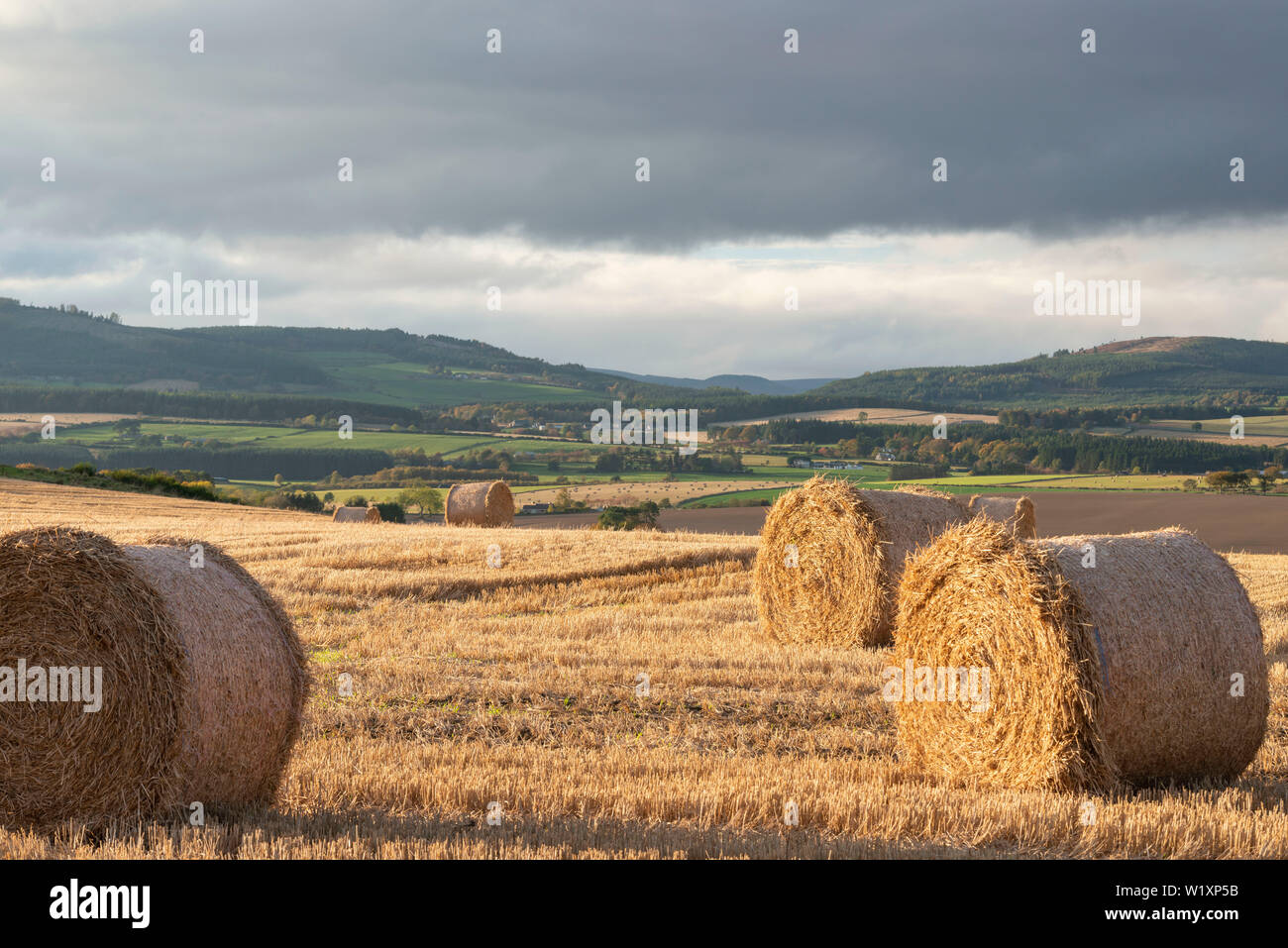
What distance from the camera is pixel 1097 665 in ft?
27.8

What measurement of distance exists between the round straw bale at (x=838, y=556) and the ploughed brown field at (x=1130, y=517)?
18.5 m

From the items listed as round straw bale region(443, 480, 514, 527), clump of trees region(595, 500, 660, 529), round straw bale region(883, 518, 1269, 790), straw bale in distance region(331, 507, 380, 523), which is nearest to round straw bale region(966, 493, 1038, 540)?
clump of trees region(595, 500, 660, 529)

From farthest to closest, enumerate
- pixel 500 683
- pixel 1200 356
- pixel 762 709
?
pixel 1200 356, pixel 500 683, pixel 762 709

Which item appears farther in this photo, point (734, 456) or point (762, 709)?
point (734, 456)

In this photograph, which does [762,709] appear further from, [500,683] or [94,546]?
[94,546]

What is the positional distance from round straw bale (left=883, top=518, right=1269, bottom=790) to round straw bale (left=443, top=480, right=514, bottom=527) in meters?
27.5

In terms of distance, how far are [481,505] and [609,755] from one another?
2744cm

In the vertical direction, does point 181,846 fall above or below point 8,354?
below

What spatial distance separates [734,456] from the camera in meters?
71.8

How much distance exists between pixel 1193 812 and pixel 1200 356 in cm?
14936

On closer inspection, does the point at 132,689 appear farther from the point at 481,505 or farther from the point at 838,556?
the point at 481,505

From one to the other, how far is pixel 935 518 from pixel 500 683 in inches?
301
